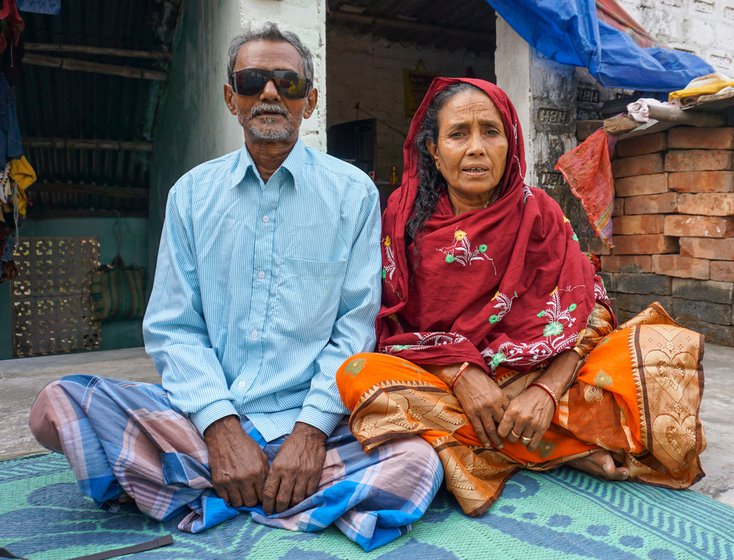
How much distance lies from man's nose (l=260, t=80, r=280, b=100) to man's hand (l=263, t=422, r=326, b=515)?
1062 millimetres

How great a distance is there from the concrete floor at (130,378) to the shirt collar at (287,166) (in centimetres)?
135

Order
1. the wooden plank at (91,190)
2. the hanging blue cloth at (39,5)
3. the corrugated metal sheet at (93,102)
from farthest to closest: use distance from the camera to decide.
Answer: the wooden plank at (91,190)
the corrugated metal sheet at (93,102)
the hanging blue cloth at (39,5)

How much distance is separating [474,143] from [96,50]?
4592mm

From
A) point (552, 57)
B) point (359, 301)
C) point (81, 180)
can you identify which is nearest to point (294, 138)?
point (359, 301)

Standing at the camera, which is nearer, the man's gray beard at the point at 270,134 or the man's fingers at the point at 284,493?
the man's fingers at the point at 284,493

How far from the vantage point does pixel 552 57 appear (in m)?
4.39

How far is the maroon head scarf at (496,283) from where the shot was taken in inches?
76.5

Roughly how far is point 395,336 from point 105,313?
620 cm

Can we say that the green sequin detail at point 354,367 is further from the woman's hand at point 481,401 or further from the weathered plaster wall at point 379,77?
the weathered plaster wall at point 379,77

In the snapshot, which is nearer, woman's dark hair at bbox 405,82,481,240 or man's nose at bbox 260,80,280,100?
man's nose at bbox 260,80,280,100

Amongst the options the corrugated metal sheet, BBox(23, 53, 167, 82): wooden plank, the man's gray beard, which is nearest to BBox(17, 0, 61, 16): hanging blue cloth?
the corrugated metal sheet

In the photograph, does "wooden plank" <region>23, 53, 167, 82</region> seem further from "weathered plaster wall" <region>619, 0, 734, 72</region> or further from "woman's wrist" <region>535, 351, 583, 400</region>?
"woman's wrist" <region>535, 351, 583, 400</region>

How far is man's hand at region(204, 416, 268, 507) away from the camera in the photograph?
5.33 ft

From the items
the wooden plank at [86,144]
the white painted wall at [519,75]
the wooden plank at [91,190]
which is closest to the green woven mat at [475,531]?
the white painted wall at [519,75]
